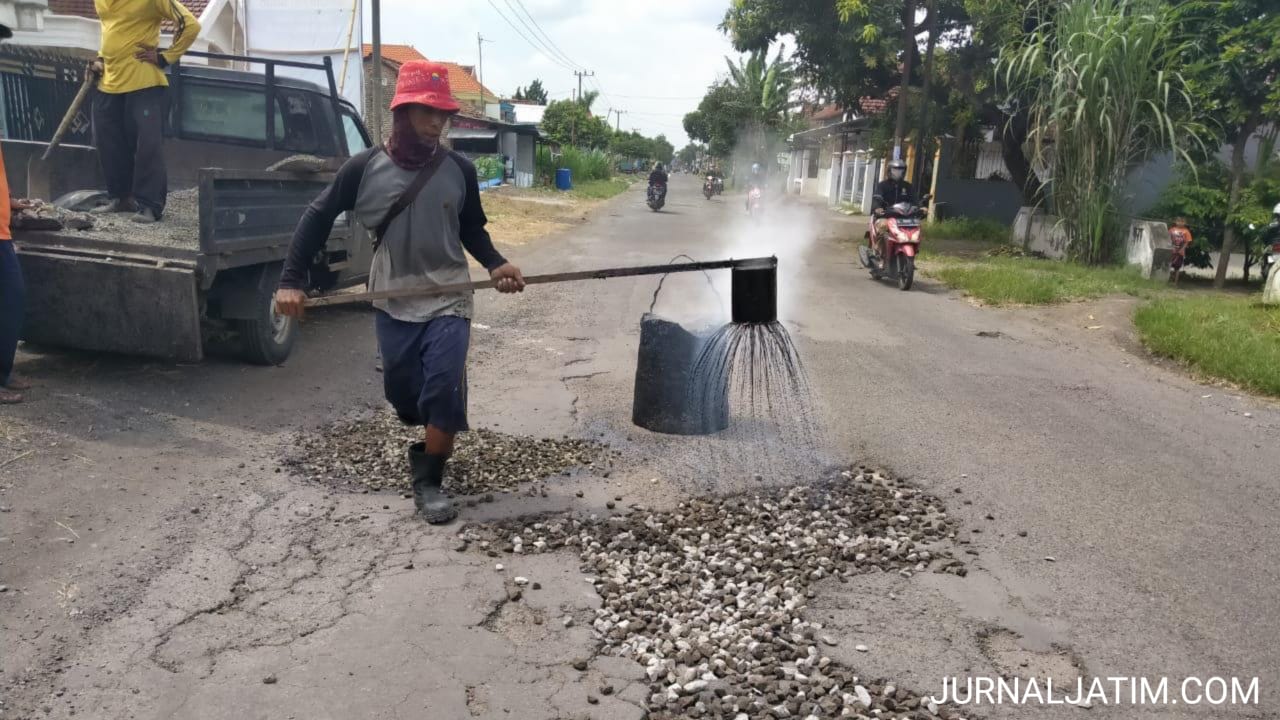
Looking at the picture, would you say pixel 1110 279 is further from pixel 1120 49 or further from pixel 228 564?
pixel 228 564

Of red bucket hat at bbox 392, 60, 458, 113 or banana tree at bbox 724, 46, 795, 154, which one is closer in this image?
red bucket hat at bbox 392, 60, 458, 113

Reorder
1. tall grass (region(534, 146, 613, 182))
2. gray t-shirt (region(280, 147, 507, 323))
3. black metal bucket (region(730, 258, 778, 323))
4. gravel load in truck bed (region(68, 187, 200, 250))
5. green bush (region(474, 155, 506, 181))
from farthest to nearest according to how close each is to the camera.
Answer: tall grass (region(534, 146, 613, 182)), green bush (region(474, 155, 506, 181)), gravel load in truck bed (region(68, 187, 200, 250)), black metal bucket (region(730, 258, 778, 323)), gray t-shirt (region(280, 147, 507, 323))

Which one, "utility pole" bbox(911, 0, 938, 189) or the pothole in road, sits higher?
"utility pole" bbox(911, 0, 938, 189)

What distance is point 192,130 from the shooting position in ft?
24.5

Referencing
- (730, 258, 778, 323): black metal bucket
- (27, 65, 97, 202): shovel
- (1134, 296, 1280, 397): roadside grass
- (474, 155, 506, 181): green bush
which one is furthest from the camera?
(474, 155, 506, 181): green bush

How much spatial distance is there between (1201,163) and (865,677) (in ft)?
45.8

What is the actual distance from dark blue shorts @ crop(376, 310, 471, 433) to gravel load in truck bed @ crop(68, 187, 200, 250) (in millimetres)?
2079

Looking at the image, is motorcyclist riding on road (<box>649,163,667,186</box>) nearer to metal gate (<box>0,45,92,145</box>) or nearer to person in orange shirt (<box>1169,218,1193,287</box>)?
person in orange shirt (<box>1169,218,1193,287</box>)

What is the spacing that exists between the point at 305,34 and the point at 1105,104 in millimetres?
13010

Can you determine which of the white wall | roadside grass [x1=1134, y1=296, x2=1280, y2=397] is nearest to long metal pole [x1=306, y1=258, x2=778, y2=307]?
roadside grass [x1=1134, y1=296, x2=1280, y2=397]

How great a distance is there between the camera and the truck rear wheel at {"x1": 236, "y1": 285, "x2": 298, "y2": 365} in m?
6.10

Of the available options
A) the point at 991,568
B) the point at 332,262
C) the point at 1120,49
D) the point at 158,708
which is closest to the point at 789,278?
the point at 1120,49

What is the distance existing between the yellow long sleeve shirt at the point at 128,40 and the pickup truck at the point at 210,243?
75 centimetres

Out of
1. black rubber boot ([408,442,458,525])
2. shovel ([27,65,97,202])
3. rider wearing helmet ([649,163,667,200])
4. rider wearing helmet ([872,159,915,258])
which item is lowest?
black rubber boot ([408,442,458,525])
